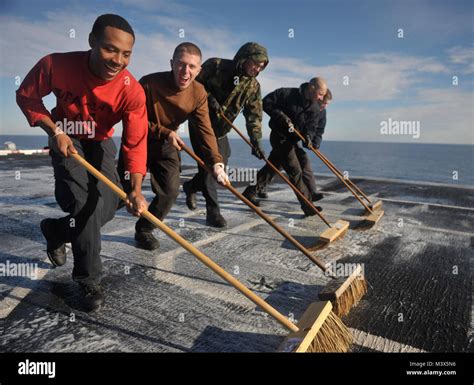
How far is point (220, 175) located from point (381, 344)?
1.99 meters

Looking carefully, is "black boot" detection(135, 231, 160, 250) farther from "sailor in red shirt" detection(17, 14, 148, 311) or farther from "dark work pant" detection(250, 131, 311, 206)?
"dark work pant" detection(250, 131, 311, 206)

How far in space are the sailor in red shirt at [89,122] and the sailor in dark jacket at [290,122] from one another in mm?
3157

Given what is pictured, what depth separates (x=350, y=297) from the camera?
2414 millimetres

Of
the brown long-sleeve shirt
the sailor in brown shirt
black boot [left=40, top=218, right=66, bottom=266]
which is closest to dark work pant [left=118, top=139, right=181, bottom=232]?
the sailor in brown shirt

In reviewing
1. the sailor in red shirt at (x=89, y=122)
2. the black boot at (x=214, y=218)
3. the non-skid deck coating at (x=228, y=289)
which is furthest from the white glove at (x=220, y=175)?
the black boot at (x=214, y=218)

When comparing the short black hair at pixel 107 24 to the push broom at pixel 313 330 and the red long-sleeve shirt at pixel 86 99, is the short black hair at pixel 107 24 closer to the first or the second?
the red long-sleeve shirt at pixel 86 99

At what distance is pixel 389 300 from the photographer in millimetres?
2527

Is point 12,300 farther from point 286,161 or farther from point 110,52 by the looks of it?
point 286,161

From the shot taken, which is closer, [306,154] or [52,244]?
[52,244]

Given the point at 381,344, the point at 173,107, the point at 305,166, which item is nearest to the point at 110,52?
the point at 173,107
